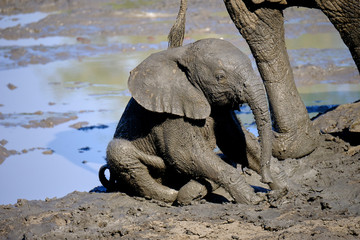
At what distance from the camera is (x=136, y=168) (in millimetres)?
4312

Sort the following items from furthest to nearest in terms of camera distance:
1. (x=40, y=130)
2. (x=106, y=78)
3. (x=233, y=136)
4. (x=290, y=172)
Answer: (x=106, y=78) → (x=40, y=130) → (x=290, y=172) → (x=233, y=136)

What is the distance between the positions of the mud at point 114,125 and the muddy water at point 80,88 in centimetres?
2

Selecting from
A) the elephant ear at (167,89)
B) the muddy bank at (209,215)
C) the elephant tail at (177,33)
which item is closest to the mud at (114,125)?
the muddy bank at (209,215)

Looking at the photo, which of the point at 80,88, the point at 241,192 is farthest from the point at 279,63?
the point at 80,88

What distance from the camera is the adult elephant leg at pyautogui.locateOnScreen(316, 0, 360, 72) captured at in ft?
15.0

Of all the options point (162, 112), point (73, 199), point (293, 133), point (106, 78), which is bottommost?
point (106, 78)

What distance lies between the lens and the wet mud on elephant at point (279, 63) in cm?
481

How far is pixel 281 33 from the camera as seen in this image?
5.04m

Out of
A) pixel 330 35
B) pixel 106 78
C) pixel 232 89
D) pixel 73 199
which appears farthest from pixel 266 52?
pixel 330 35

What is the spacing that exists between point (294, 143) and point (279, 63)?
0.62 meters

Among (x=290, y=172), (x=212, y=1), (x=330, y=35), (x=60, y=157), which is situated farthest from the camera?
(x=212, y=1)

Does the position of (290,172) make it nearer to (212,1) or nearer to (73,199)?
(73,199)

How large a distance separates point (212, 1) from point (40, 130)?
746cm

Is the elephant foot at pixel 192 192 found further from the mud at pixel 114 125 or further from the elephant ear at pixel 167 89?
the elephant ear at pixel 167 89
